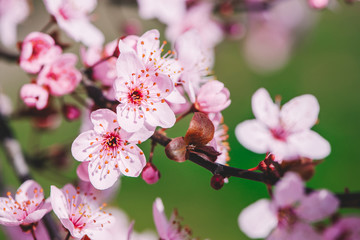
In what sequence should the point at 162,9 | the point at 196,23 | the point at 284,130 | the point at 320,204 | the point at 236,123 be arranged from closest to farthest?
the point at 320,204 < the point at 284,130 < the point at 162,9 < the point at 196,23 < the point at 236,123

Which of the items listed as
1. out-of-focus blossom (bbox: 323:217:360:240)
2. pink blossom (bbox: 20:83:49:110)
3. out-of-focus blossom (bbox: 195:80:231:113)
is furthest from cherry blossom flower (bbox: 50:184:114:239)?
out-of-focus blossom (bbox: 323:217:360:240)

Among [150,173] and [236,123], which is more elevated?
[150,173]

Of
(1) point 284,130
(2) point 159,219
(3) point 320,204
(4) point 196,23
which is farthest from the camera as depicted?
(4) point 196,23

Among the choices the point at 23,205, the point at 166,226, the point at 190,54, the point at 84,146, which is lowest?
the point at 166,226

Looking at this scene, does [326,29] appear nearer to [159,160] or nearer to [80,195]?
[159,160]

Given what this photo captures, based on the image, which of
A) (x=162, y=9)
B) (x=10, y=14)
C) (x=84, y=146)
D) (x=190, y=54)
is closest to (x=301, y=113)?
(x=190, y=54)

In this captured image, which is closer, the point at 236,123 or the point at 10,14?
the point at 10,14

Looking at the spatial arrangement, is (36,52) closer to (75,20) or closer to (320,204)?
(75,20)
